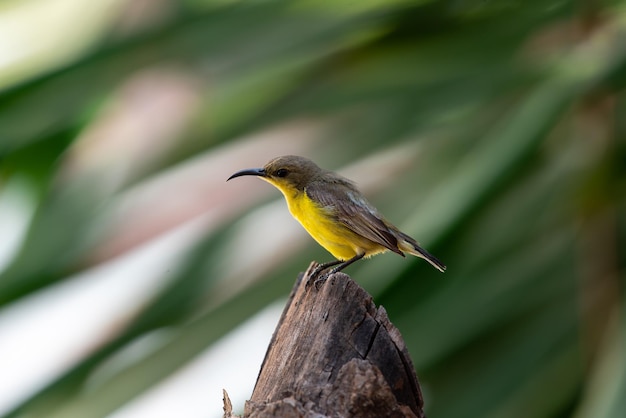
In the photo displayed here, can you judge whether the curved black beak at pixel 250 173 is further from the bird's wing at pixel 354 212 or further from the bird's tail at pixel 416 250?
the bird's tail at pixel 416 250

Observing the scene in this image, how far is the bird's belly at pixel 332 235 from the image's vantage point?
279 cm

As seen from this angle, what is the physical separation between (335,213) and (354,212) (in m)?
0.06

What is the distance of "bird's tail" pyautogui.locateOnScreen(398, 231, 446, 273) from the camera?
8.70 ft

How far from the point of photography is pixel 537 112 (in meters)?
2.96

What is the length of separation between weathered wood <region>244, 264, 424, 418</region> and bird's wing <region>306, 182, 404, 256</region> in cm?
75

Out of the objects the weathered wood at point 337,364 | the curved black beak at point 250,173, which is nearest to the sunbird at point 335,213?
the curved black beak at point 250,173

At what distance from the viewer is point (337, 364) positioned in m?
1.69

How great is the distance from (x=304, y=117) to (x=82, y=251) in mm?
844

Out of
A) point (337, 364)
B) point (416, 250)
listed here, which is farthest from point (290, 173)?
point (337, 364)

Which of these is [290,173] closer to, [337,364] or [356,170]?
[356,170]

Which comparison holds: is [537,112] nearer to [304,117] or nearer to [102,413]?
[304,117]

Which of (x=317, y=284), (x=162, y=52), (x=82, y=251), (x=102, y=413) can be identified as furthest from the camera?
(x=162, y=52)

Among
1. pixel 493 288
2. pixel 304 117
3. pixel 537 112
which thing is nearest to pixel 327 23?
Result: pixel 304 117

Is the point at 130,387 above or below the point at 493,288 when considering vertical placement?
above
